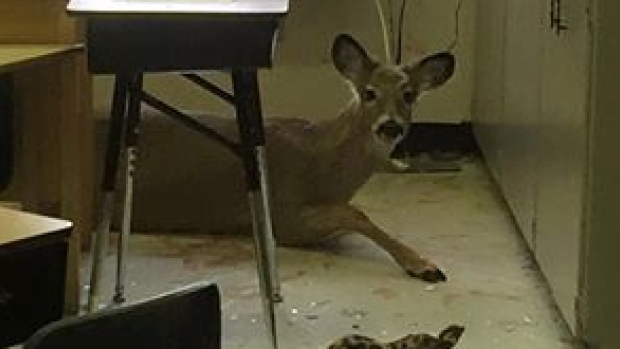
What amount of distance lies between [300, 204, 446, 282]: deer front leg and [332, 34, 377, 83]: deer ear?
32 centimetres

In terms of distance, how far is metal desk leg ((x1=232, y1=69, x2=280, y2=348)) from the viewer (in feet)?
7.75

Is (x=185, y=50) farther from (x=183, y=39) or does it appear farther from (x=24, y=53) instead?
(x=24, y=53)

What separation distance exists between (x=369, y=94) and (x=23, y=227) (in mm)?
1812

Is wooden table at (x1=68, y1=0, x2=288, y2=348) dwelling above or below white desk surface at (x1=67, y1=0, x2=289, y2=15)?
below

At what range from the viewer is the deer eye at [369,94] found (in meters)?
3.16

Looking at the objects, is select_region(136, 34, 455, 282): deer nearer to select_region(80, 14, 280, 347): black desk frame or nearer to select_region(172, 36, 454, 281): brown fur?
select_region(172, 36, 454, 281): brown fur

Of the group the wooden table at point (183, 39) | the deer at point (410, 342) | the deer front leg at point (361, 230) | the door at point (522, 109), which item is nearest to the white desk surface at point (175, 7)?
the wooden table at point (183, 39)

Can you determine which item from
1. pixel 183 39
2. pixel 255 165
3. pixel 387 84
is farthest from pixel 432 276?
pixel 183 39

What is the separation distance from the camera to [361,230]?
313cm

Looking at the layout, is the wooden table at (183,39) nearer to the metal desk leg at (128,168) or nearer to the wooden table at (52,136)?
the metal desk leg at (128,168)

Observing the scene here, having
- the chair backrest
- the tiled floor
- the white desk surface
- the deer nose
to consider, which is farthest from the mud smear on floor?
the chair backrest

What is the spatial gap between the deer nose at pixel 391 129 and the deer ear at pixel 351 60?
0.13 m

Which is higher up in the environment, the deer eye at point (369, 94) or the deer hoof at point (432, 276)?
the deer eye at point (369, 94)

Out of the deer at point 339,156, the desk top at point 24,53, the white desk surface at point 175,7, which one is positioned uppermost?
the white desk surface at point 175,7
